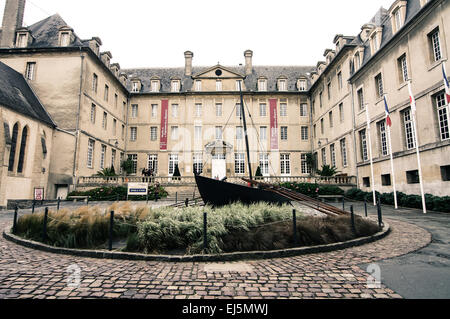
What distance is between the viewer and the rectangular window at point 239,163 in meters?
30.7

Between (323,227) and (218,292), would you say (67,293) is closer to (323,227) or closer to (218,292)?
(218,292)

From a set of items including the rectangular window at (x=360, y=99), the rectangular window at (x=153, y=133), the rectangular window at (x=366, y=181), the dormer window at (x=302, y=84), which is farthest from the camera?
the dormer window at (x=302, y=84)

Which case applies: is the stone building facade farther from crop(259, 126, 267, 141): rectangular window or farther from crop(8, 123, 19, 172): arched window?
crop(8, 123, 19, 172): arched window

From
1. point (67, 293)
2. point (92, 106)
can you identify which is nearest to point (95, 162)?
point (92, 106)

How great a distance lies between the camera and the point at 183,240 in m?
5.59

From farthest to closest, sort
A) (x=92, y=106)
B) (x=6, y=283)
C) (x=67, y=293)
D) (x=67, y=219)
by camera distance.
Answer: (x=92, y=106)
(x=67, y=219)
(x=6, y=283)
(x=67, y=293)

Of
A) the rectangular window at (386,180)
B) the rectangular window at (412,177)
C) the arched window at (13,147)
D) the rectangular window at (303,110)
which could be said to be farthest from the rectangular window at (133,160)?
the rectangular window at (412,177)

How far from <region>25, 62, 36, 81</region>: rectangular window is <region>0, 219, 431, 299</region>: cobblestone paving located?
77.5 ft

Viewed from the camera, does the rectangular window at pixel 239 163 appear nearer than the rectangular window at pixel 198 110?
Yes

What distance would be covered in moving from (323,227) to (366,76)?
17875 millimetres

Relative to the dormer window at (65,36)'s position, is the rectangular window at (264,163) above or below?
below

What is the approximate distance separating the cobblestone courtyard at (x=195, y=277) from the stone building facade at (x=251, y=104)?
5.78 m

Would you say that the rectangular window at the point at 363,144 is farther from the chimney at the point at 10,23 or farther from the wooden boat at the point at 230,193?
the chimney at the point at 10,23

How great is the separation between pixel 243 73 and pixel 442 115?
2533 centimetres
